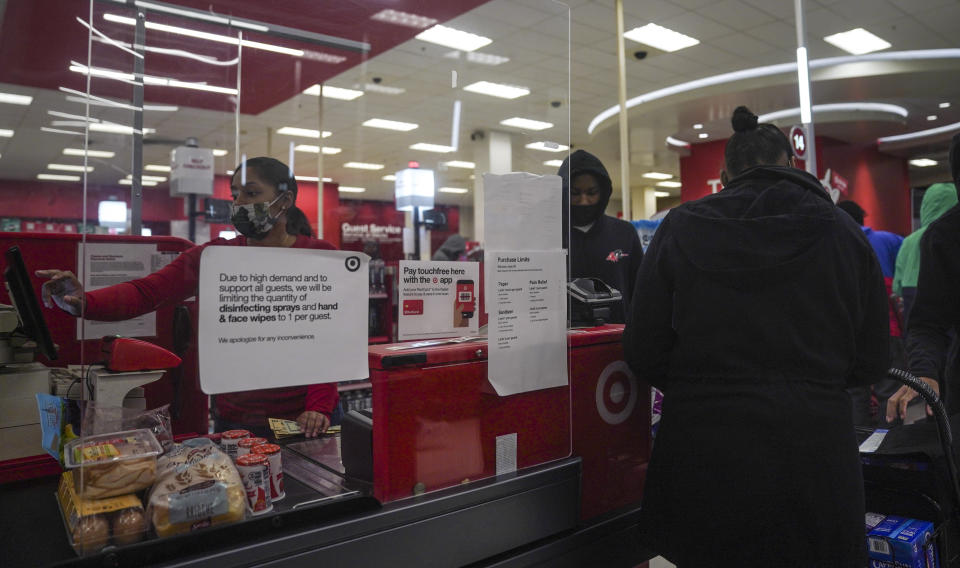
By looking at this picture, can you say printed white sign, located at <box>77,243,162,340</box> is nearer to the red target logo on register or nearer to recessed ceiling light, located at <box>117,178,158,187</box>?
recessed ceiling light, located at <box>117,178,158,187</box>

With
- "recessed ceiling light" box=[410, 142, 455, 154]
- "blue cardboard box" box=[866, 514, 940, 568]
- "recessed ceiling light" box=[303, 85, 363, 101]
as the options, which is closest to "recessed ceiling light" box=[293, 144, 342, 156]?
"recessed ceiling light" box=[303, 85, 363, 101]

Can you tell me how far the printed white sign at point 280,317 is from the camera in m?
0.95

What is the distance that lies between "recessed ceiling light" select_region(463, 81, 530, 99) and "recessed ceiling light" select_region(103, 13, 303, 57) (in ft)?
1.40

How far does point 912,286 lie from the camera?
4414 mm

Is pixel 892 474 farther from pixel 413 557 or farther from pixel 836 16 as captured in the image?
pixel 836 16

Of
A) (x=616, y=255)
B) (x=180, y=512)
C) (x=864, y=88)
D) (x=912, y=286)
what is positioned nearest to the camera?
(x=180, y=512)

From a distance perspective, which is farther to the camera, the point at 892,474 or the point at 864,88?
the point at 864,88

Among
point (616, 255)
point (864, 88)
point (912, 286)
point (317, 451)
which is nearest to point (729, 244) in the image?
point (317, 451)

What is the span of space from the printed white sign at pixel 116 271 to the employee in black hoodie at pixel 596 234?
4.81 ft

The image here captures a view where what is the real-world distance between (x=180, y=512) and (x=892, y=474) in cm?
163

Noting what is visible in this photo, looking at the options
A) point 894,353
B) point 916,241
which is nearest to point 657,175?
point 916,241

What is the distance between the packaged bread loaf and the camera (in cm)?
89

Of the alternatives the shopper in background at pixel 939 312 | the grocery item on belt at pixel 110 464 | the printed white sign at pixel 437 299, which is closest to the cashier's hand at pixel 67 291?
the grocery item on belt at pixel 110 464

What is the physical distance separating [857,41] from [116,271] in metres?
8.34
